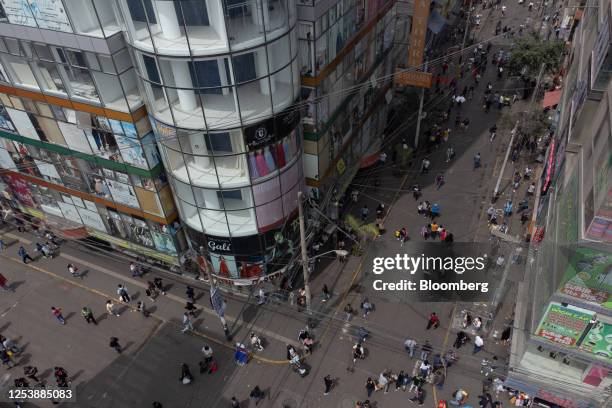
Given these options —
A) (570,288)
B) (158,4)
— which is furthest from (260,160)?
(570,288)

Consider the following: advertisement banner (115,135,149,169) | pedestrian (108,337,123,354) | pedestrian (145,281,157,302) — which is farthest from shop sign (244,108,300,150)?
pedestrian (108,337,123,354)

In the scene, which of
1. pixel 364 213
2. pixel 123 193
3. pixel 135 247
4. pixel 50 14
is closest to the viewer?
pixel 50 14

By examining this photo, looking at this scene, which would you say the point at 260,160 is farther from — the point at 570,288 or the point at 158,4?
the point at 570,288

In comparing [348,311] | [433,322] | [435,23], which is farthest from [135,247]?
[435,23]

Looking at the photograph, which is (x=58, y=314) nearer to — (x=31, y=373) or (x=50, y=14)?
(x=31, y=373)

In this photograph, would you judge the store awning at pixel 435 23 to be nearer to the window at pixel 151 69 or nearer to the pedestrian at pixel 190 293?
the window at pixel 151 69

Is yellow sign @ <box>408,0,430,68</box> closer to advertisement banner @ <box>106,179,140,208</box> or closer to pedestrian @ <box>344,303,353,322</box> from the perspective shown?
pedestrian @ <box>344,303,353,322</box>
